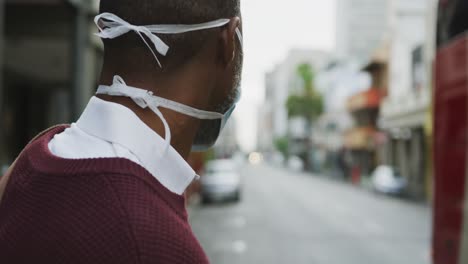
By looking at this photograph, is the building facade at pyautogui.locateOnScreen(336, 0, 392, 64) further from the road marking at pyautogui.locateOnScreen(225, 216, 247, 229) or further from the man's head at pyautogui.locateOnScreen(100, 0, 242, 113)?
the man's head at pyautogui.locateOnScreen(100, 0, 242, 113)

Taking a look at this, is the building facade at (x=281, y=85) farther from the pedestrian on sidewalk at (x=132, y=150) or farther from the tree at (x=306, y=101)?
the pedestrian on sidewalk at (x=132, y=150)

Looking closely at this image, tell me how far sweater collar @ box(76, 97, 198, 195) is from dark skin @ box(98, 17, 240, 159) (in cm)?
3

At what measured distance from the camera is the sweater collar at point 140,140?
121 cm

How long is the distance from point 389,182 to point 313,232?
15419mm

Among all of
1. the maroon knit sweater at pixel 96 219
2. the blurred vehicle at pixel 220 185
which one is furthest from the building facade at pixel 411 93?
the maroon knit sweater at pixel 96 219

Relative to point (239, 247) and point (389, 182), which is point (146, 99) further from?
point (389, 182)

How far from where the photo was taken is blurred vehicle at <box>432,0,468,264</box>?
4961mm

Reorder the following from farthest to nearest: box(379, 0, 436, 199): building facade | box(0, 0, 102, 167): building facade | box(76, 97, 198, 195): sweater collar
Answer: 1. box(379, 0, 436, 199): building facade
2. box(0, 0, 102, 167): building facade
3. box(76, 97, 198, 195): sweater collar

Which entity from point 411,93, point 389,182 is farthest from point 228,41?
point 411,93

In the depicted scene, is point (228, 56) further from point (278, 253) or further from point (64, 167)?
point (278, 253)

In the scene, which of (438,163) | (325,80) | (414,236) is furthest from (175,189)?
(325,80)

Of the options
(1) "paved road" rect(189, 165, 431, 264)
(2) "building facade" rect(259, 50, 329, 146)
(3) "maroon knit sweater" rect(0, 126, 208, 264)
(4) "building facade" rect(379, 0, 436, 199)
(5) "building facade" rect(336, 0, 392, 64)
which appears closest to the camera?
(3) "maroon knit sweater" rect(0, 126, 208, 264)

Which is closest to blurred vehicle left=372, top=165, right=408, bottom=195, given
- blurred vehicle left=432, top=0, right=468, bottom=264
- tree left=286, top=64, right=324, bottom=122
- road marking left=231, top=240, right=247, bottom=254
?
road marking left=231, top=240, right=247, bottom=254

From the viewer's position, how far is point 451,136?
5.24m
